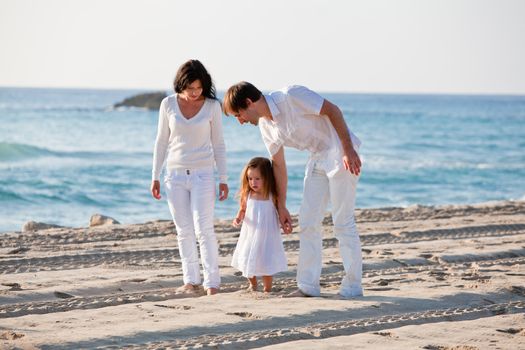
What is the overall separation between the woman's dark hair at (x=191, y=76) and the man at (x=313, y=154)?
0.49 meters

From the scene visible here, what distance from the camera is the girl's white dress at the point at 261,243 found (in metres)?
7.28

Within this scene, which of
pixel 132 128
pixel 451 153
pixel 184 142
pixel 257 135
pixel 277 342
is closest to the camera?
pixel 277 342

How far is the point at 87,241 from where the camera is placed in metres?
10.9

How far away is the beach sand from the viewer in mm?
5820

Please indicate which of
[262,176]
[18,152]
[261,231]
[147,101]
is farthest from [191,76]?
[147,101]

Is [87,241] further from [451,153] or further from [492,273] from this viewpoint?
[451,153]

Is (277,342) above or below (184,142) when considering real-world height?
below

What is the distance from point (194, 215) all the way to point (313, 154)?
42.8 inches

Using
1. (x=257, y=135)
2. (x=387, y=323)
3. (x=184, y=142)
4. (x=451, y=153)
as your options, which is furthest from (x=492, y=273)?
(x=257, y=135)

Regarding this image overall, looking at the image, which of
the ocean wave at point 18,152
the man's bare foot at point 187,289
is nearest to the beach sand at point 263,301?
the man's bare foot at point 187,289

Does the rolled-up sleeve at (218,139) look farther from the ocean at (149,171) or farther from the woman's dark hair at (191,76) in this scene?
the ocean at (149,171)

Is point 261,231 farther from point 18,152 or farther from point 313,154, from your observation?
point 18,152

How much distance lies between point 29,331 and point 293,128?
2232 mm

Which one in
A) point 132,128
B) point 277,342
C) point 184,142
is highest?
point 132,128
